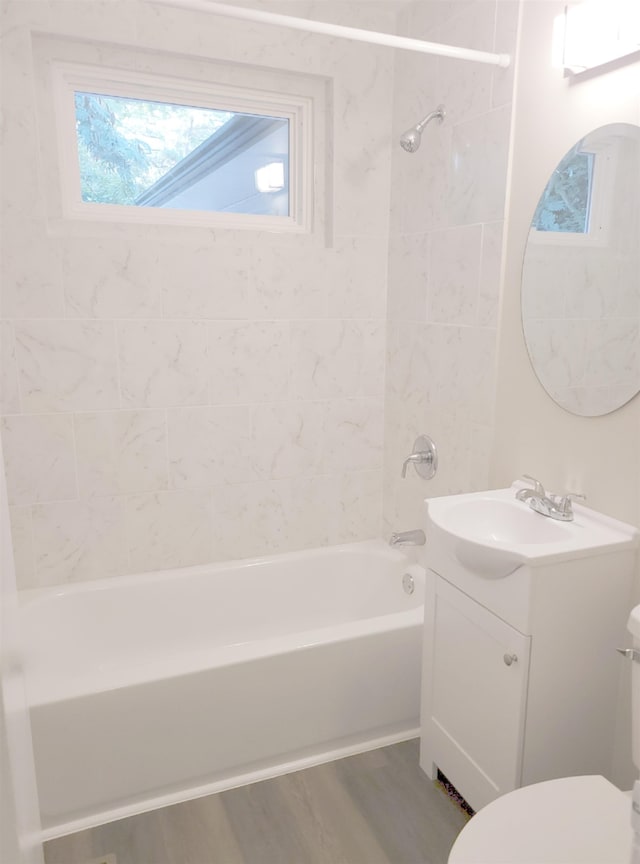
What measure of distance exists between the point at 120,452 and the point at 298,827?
144 centimetres

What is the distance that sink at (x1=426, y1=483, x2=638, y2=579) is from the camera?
4.89ft

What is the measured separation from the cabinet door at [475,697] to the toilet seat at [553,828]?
0.26 m

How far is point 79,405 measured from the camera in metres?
2.35

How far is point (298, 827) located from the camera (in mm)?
1802

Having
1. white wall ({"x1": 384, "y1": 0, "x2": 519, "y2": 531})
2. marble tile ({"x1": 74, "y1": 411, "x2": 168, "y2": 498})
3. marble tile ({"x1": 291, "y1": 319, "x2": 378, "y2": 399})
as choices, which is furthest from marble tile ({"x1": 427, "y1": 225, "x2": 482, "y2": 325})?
marble tile ({"x1": 74, "y1": 411, "x2": 168, "y2": 498})

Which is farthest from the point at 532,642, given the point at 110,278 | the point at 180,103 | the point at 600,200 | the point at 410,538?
the point at 180,103

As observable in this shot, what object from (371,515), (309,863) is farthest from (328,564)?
(309,863)

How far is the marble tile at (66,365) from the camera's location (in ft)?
7.38

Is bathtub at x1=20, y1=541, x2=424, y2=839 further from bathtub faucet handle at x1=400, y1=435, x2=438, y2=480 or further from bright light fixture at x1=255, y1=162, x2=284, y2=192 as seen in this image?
bright light fixture at x1=255, y1=162, x2=284, y2=192

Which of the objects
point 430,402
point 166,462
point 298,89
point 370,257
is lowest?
point 166,462

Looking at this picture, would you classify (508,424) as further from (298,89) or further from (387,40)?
(298,89)

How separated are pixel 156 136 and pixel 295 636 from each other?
1930 mm

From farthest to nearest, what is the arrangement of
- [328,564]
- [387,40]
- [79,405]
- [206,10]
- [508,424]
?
1. [328,564]
2. [79,405]
3. [508,424]
4. [387,40]
5. [206,10]

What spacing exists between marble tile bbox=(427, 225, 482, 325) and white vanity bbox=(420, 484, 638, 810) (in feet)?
2.58
